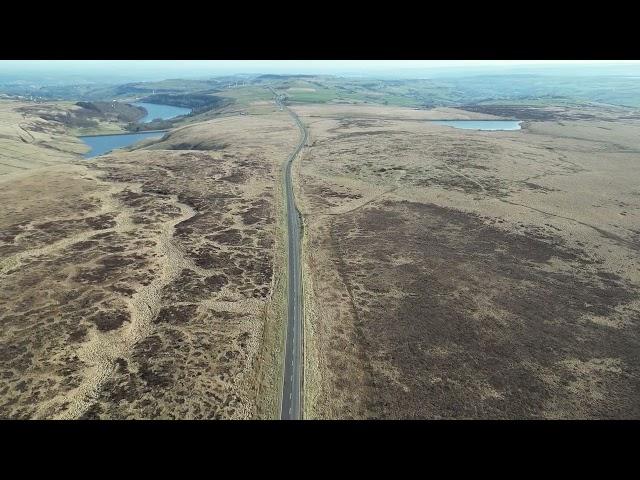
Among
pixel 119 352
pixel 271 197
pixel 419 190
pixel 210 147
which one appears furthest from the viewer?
pixel 210 147

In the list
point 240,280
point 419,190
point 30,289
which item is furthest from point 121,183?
point 419,190

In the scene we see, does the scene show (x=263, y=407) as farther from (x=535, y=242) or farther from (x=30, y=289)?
(x=535, y=242)

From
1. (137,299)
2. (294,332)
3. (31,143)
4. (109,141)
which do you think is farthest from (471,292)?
(109,141)

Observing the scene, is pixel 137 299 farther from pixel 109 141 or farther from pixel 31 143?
pixel 109 141

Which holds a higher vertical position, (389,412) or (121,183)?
(121,183)

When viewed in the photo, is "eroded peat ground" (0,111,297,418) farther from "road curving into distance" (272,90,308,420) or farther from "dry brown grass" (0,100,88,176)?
"dry brown grass" (0,100,88,176)

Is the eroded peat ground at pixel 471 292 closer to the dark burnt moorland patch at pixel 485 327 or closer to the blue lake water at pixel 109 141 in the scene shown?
the dark burnt moorland patch at pixel 485 327
